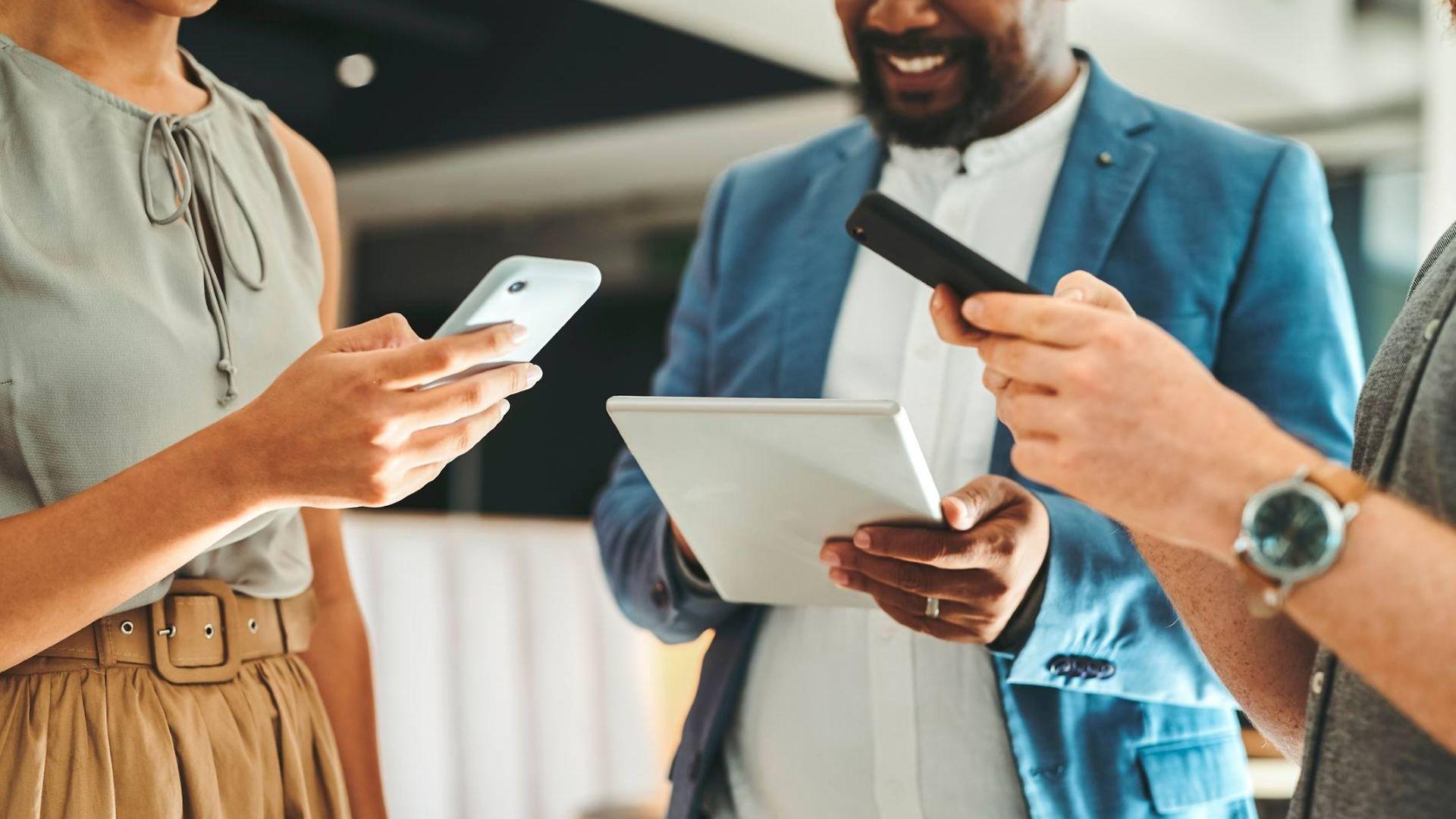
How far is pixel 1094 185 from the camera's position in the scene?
61.2 inches

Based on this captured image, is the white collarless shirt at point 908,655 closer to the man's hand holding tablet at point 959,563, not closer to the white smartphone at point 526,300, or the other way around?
the man's hand holding tablet at point 959,563

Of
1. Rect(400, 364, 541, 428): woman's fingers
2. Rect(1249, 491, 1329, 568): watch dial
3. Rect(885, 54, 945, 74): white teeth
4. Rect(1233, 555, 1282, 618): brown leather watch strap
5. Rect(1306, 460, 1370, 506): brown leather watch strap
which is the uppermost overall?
Rect(885, 54, 945, 74): white teeth

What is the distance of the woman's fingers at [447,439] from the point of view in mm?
981

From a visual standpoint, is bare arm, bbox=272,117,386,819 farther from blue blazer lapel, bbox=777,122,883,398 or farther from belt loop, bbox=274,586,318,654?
blue blazer lapel, bbox=777,122,883,398

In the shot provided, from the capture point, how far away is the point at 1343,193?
6.49 metres

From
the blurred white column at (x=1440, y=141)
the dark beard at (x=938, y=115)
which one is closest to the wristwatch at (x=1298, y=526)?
the dark beard at (x=938, y=115)

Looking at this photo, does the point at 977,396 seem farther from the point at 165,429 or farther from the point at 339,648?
the point at 165,429

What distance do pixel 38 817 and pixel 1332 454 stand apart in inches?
48.4

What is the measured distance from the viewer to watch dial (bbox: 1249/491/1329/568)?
29.9 inches

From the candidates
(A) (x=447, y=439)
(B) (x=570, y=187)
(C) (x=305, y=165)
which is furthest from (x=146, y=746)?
(B) (x=570, y=187)

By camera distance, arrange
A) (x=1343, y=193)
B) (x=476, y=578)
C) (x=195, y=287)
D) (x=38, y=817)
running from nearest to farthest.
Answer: (x=38, y=817) → (x=195, y=287) → (x=476, y=578) → (x=1343, y=193)

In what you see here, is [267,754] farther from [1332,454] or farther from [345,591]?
[1332,454]

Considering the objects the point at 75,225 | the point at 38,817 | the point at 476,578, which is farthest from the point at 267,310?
the point at 476,578

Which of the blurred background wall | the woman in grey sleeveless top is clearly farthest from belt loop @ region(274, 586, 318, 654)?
the blurred background wall
